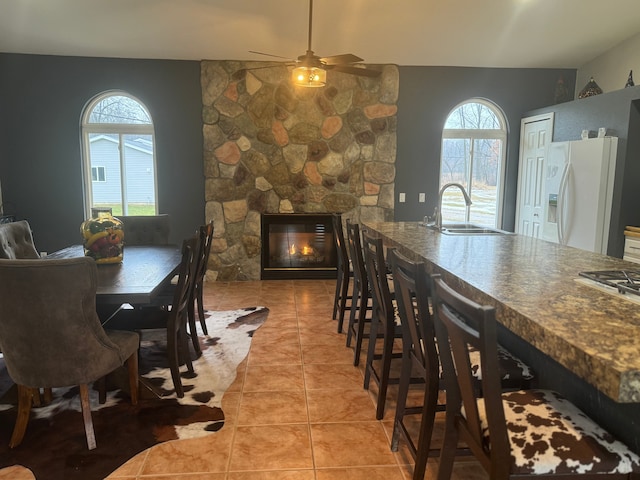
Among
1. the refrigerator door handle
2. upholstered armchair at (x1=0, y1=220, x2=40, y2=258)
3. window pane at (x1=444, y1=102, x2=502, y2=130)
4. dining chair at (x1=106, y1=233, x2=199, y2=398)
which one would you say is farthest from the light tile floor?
window pane at (x1=444, y1=102, x2=502, y2=130)

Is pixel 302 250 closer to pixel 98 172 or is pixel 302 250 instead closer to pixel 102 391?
pixel 98 172

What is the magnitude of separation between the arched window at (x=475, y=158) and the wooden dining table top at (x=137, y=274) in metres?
3.85

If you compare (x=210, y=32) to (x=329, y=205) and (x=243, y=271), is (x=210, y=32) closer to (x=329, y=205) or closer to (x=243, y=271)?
(x=329, y=205)

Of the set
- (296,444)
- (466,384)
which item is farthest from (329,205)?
(466,384)

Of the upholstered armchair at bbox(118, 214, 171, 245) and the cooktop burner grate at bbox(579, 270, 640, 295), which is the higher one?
the cooktop burner grate at bbox(579, 270, 640, 295)

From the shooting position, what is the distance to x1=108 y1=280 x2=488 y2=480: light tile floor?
2.04 m

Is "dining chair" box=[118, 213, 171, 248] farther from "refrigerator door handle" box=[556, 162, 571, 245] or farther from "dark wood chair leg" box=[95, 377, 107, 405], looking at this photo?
"refrigerator door handle" box=[556, 162, 571, 245]

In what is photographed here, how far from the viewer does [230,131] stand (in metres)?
5.60

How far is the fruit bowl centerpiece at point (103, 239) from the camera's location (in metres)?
2.96

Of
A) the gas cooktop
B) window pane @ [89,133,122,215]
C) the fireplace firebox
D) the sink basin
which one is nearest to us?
the gas cooktop

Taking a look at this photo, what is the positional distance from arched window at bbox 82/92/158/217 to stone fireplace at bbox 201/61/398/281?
0.80 meters

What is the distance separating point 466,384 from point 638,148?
4.21 m

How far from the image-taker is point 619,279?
1.75 meters

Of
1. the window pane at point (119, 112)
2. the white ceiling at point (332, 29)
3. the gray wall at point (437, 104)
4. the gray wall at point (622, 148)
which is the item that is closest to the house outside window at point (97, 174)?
the window pane at point (119, 112)
